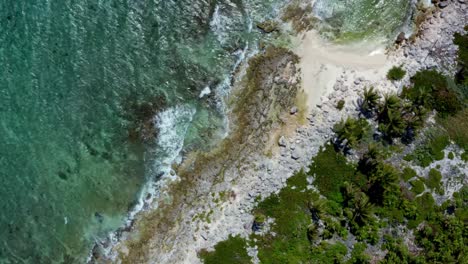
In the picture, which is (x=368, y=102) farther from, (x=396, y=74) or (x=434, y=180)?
(x=434, y=180)

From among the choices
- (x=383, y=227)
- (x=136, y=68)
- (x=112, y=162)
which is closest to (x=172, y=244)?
(x=112, y=162)

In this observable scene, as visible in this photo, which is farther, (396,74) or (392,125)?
(396,74)

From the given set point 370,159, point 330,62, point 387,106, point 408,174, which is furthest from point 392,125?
point 330,62

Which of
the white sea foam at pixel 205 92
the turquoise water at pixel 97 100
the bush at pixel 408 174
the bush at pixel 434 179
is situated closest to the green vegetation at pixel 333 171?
the bush at pixel 408 174

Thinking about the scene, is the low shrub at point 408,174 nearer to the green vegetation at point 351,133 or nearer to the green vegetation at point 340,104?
the green vegetation at point 351,133

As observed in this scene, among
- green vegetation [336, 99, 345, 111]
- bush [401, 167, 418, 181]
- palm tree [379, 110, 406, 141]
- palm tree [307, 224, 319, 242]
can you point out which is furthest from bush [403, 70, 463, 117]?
palm tree [307, 224, 319, 242]
